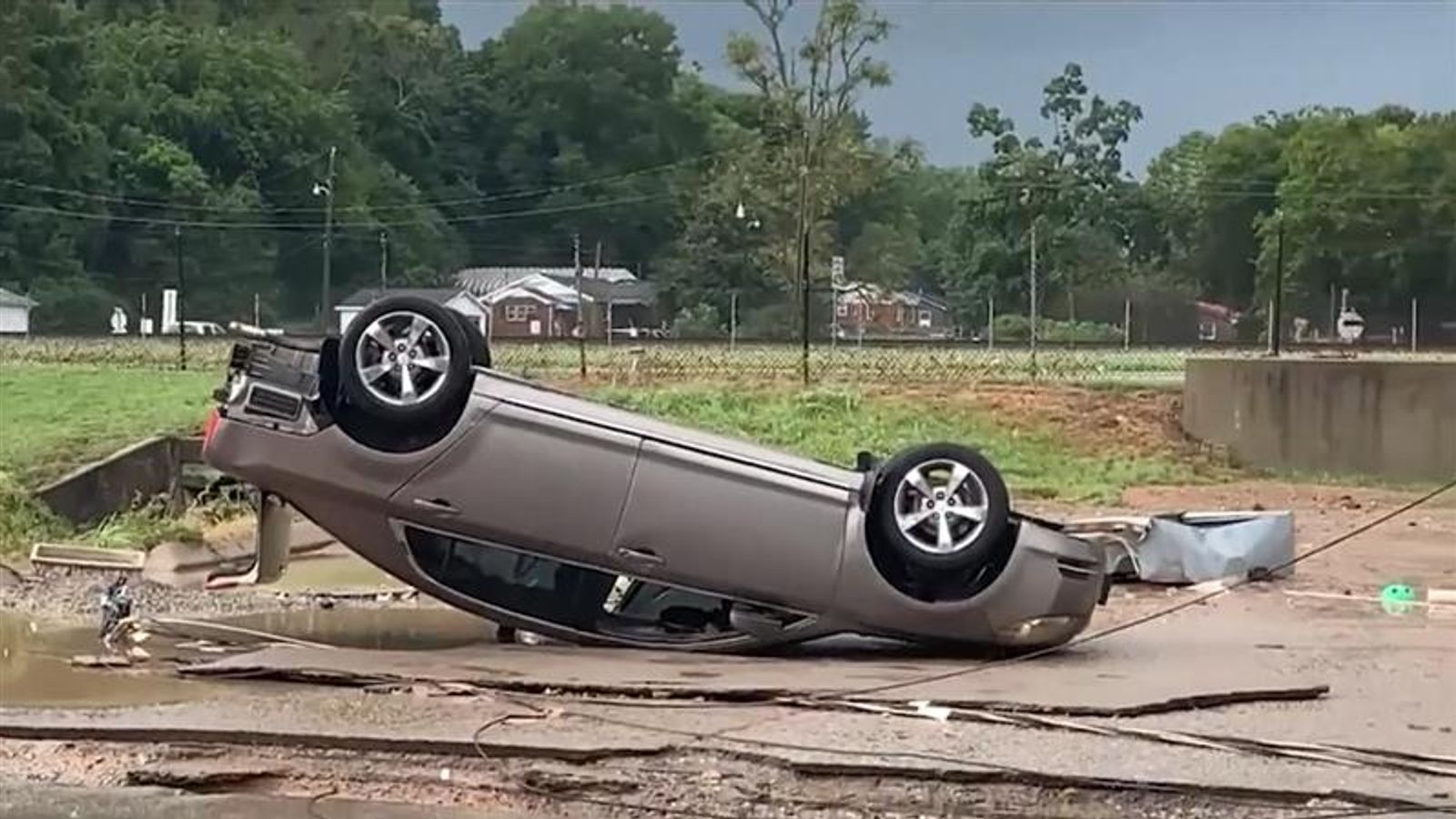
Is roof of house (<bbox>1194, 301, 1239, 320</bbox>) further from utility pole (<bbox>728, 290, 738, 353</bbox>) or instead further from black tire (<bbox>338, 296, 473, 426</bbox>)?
black tire (<bbox>338, 296, 473, 426</bbox>)

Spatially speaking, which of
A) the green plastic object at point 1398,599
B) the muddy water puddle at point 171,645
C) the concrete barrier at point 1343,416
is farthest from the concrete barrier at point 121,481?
the concrete barrier at point 1343,416

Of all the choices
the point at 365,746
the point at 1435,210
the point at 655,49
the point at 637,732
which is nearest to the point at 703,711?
the point at 637,732

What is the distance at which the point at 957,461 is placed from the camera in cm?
1077

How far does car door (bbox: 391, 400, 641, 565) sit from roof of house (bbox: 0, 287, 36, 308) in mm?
41294

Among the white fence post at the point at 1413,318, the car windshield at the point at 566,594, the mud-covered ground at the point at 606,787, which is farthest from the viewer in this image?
the white fence post at the point at 1413,318

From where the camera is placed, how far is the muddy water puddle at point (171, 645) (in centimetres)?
986

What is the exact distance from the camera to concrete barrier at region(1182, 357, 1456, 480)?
24141mm

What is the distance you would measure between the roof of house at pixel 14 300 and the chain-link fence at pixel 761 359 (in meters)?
14.1

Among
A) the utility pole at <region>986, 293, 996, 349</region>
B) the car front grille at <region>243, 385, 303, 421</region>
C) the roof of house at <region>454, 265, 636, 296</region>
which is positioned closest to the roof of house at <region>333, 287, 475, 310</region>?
the car front grille at <region>243, 385, 303, 421</region>

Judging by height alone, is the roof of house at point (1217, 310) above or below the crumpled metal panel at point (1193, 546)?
above

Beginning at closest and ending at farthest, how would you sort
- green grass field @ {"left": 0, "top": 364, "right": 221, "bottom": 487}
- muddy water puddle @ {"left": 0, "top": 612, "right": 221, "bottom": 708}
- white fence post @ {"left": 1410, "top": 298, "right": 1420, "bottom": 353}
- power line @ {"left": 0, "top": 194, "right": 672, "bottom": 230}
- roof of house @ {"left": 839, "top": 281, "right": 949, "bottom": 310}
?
muddy water puddle @ {"left": 0, "top": 612, "right": 221, "bottom": 708} < green grass field @ {"left": 0, "top": 364, "right": 221, "bottom": 487} < white fence post @ {"left": 1410, "top": 298, "right": 1420, "bottom": 353} < roof of house @ {"left": 839, "top": 281, "right": 949, "bottom": 310} < power line @ {"left": 0, "top": 194, "right": 672, "bottom": 230}

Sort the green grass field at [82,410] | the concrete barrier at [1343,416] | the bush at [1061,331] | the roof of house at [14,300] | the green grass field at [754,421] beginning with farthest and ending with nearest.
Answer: the roof of house at [14,300] → the bush at [1061,331] → the concrete barrier at [1343,416] → the green grass field at [754,421] → the green grass field at [82,410]

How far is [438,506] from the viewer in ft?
35.1

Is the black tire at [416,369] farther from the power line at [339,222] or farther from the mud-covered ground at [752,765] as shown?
the power line at [339,222]
